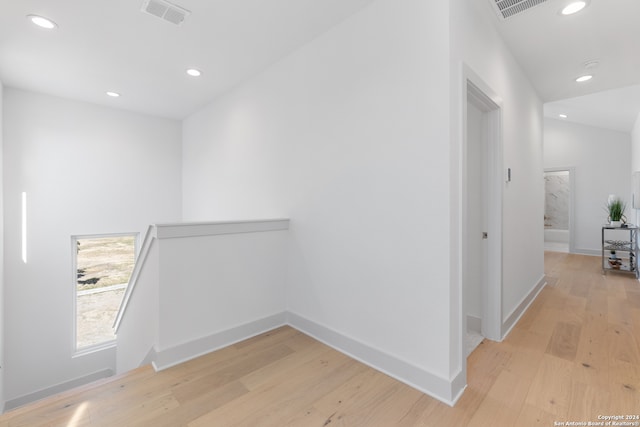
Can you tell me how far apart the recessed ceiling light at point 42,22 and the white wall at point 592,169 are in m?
9.40

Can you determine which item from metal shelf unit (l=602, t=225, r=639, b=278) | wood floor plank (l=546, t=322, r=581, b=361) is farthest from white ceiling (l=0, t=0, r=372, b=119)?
metal shelf unit (l=602, t=225, r=639, b=278)

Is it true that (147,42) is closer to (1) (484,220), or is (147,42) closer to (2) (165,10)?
(2) (165,10)

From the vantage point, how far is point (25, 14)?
241 centimetres

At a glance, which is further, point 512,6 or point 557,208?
point 557,208

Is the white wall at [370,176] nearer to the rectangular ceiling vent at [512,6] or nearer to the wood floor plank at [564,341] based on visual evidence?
the rectangular ceiling vent at [512,6]

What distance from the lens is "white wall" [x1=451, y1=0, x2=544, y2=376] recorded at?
1841 mm

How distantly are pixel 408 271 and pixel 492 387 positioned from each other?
0.90 m

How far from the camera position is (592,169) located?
6.71 meters

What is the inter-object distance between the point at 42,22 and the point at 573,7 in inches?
170

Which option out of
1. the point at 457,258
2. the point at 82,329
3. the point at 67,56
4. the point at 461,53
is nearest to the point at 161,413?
the point at 457,258

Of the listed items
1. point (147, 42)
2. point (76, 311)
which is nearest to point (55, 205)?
point (76, 311)

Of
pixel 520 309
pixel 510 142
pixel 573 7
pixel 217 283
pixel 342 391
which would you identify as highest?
pixel 573 7

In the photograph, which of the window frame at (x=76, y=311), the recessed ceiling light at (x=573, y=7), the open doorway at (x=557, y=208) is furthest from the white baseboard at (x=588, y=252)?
the window frame at (x=76, y=311)

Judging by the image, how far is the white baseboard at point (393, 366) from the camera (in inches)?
69.4
